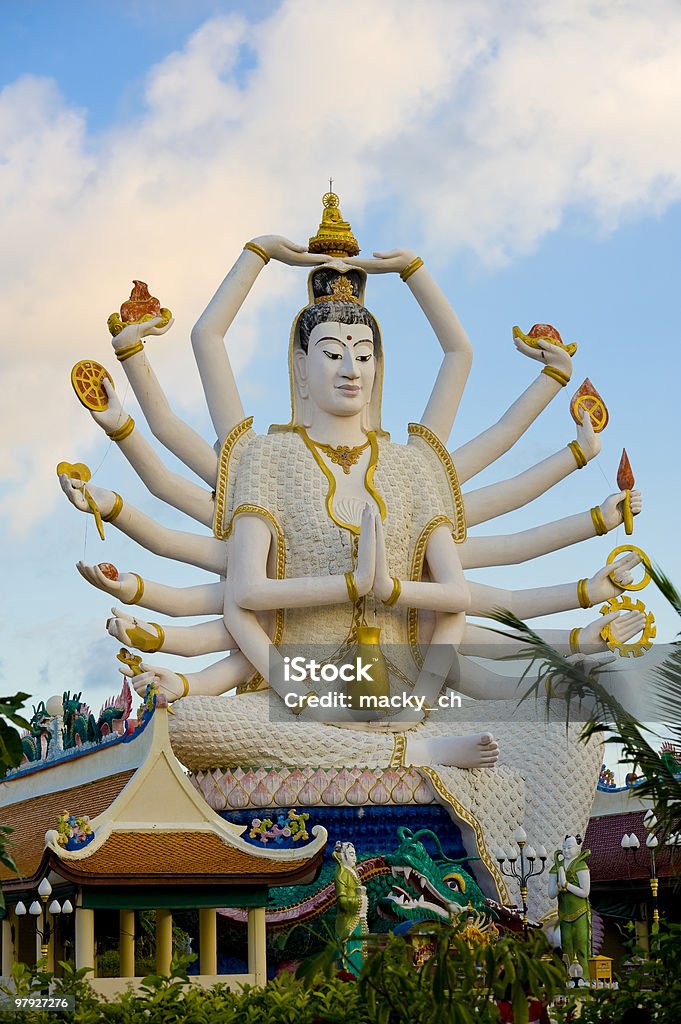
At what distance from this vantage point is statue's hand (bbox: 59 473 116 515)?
17.6m

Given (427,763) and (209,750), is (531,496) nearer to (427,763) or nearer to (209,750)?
(427,763)

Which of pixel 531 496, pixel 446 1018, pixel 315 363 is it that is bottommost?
pixel 446 1018

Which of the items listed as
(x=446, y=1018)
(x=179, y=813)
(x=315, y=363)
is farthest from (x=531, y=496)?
(x=446, y=1018)

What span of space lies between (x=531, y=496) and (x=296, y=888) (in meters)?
5.97

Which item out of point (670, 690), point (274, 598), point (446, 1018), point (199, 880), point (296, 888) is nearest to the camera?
point (446, 1018)

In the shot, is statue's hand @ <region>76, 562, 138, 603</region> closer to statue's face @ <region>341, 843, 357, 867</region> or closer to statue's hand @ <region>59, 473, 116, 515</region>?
statue's hand @ <region>59, 473, 116, 515</region>

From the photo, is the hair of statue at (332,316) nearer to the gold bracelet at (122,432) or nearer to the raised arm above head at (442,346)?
the raised arm above head at (442,346)

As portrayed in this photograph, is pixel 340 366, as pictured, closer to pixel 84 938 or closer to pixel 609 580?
pixel 609 580

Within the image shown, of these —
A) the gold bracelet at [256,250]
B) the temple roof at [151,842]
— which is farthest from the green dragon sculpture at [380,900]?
the gold bracelet at [256,250]

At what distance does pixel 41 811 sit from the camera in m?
17.5

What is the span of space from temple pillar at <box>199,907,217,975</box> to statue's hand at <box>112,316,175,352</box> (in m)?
6.70

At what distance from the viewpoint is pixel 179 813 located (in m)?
15.0

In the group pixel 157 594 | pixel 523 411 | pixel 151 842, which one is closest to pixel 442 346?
pixel 523 411

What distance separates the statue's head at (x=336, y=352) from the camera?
18719 mm
